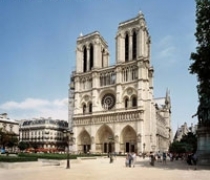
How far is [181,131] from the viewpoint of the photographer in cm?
16362

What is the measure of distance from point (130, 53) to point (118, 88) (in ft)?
30.7

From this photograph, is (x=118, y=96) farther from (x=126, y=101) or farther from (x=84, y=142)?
(x=84, y=142)

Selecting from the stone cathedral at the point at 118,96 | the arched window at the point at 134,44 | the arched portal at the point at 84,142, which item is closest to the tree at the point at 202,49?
the stone cathedral at the point at 118,96

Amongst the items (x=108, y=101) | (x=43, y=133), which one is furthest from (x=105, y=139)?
(x=43, y=133)

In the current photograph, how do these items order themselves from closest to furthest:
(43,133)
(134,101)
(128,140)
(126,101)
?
(128,140), (134,101), (126,101), (43,133)

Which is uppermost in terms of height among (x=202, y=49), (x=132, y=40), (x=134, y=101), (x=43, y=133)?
(x=132, y=40)

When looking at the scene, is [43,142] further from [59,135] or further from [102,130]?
[102,130]

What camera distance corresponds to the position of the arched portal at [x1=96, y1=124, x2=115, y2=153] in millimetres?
73625

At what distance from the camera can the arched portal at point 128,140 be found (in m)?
69.9

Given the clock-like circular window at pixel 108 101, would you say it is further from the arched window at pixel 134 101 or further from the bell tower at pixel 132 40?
the bell tower at pixel 132 40

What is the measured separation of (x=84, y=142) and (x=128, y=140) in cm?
1335

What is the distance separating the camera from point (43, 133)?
10094cm

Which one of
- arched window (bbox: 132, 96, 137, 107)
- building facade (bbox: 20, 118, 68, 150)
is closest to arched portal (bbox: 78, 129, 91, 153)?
arched window (bbox: 132, 96, 137, 107)

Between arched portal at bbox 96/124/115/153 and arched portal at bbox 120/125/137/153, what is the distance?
3133mm
